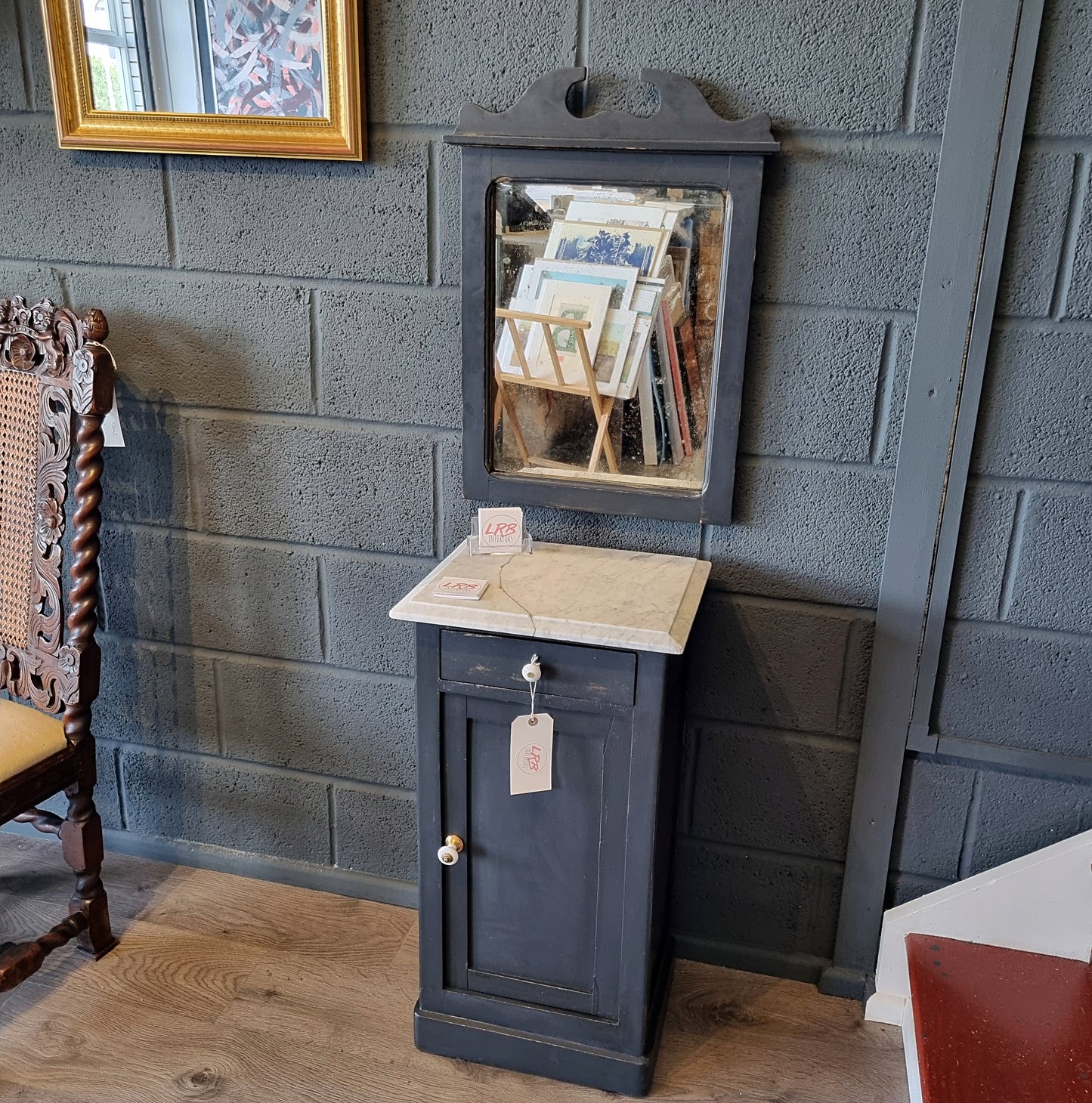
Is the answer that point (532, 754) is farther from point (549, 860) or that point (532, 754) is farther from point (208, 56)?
point (208, 56)

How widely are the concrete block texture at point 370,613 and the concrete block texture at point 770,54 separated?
2.94 feet

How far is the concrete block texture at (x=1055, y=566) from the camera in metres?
1.56

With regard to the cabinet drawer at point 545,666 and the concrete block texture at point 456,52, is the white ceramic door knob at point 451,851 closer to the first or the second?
the cabinet drawer at point 545,666

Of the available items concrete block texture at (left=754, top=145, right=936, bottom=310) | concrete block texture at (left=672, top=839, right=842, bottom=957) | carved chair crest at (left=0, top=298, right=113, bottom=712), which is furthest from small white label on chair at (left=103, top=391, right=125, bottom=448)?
concrete block texture at (left=672, top=839, right=842, bottom=957)

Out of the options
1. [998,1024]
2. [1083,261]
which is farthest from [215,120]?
[998,1024]

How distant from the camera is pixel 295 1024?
5.77 ft

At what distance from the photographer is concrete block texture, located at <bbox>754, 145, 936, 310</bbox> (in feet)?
4.90

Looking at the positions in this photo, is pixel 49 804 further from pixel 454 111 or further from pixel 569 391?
pixel 454 111

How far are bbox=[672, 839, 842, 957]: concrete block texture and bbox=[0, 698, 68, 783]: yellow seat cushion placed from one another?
1138mm

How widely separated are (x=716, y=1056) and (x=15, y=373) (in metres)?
1.70

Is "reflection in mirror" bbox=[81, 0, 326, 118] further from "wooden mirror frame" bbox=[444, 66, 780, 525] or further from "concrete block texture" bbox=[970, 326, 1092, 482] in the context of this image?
"concrete block texture" bbox=[970, 326, 1092, 482]

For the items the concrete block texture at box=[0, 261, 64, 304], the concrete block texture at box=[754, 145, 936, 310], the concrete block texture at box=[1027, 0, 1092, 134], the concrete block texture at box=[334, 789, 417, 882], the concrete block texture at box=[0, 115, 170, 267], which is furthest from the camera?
the concrete block texture at box=[334, 789, 417, 882]

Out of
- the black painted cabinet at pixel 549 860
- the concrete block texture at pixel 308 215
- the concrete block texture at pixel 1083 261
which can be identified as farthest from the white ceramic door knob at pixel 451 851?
the concrete block texture at pixel 1083 261

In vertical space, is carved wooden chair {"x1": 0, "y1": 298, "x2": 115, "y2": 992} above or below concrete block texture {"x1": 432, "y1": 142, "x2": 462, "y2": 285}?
below
